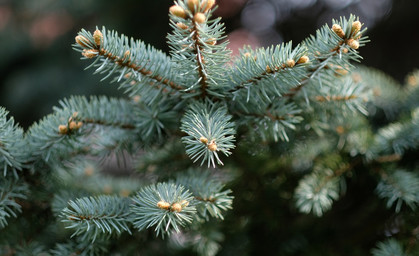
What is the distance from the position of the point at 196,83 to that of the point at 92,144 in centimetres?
22

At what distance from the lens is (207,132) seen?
16.0 inches

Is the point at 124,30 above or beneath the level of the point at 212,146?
above

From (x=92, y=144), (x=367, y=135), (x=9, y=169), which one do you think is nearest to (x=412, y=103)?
(x=367, y=135)

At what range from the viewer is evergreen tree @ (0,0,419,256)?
1.39 feet

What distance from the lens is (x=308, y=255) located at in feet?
2.03

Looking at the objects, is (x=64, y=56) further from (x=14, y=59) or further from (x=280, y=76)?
(x=280, y=76)

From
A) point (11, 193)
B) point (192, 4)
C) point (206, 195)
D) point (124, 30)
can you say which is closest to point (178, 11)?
point (192, 4)

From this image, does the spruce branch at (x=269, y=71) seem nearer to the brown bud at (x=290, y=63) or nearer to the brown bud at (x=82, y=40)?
the brown bud at (x=290, y=63)

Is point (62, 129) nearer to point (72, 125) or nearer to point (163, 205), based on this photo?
point (72, 125)

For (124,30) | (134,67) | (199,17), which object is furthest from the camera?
(124,30)

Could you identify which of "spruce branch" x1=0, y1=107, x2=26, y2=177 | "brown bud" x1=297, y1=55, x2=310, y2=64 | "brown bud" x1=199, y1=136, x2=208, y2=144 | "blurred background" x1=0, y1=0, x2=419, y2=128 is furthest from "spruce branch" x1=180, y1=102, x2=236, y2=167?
"blurred background" x1=0, y1=0, x2=419, y2=128

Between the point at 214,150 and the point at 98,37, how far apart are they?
0.59 ft

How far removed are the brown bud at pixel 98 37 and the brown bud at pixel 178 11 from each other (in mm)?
96

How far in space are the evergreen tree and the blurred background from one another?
2.87 feet
